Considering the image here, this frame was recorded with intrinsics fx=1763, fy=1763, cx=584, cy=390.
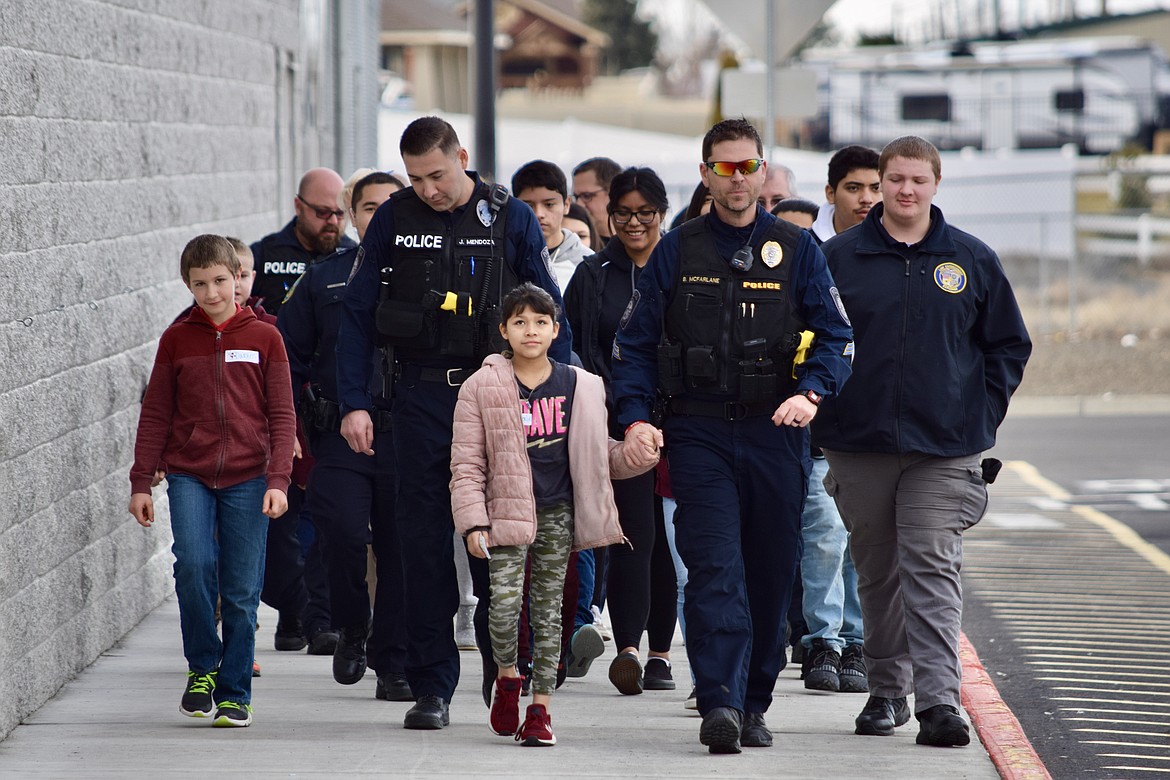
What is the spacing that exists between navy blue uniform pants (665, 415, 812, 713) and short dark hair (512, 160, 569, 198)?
208 centimetres

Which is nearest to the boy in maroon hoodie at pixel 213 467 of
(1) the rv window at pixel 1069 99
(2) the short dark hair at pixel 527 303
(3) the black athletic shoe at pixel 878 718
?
(2) the short dark hair at pixel 527 303

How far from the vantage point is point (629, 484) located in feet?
23.1

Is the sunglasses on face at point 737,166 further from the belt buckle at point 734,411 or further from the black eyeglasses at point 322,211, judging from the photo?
the black eyeglasses at point 322,211

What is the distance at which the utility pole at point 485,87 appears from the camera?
16141 mm

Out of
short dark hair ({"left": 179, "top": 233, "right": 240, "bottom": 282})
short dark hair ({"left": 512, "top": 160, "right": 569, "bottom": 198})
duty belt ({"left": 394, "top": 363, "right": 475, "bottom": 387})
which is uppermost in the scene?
short dark hair ({"left": 512, "top": 160, "right": 569, "bottom": 198})

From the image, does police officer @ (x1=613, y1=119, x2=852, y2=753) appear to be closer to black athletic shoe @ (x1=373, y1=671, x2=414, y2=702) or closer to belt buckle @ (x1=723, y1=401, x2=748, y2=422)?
belt buckle @ (x1=723, y1=401, x2=748, y2=422)

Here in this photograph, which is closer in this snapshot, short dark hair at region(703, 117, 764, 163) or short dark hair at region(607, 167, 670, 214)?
short dark hair at region(703, 117, 764, 163)

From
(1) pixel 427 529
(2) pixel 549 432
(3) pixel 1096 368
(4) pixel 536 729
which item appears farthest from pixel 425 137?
(3) pixel 1096 368

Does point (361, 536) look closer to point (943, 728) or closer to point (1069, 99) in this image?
point (943, 728)

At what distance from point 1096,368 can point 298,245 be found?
638 inches

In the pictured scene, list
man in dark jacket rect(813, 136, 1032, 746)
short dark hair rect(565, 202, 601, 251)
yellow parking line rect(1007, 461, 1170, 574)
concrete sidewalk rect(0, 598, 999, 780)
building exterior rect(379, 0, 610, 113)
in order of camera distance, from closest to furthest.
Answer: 1. concrete sidewalk rect(0, 598, 999, 780)
2. man in dark jacket rect(813, 136, 1032, 746)
3. short dark hair rect(565, 202, 601, 251)
4. yellow parking line rect(1007, 461, 1170, 574)
5. building exterior rect(379, 0, 610, 113)

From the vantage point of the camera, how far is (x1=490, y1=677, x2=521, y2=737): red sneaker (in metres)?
6.00

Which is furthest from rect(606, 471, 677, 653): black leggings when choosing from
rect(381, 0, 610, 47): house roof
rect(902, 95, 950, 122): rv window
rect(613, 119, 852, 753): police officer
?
rect(381, 0, 610, 47): house roof

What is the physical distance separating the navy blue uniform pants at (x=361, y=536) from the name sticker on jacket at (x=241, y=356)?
2.35 feet
